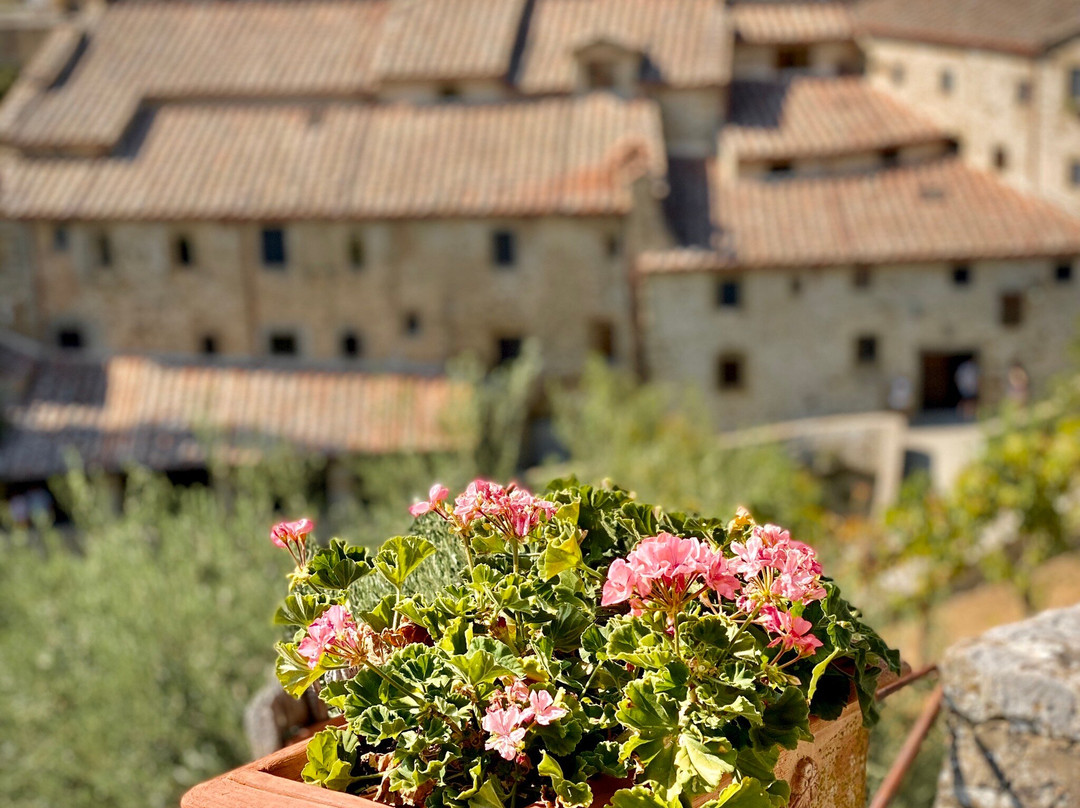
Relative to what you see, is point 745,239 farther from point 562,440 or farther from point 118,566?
point 118,566

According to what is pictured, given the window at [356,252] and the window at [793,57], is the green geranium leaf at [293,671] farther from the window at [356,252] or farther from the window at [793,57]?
the window at [793,57]

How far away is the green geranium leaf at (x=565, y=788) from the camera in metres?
2.75

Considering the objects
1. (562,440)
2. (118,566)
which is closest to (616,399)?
(562,440)

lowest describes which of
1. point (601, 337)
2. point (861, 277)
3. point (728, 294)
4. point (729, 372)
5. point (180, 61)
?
point (729, 372)

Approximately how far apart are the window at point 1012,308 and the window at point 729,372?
552 cm

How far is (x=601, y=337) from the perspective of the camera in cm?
2902

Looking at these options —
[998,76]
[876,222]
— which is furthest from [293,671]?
[998,76]

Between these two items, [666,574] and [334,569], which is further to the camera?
[334,569]

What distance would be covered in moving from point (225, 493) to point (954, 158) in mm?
17095

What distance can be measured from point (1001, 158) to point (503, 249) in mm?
10632

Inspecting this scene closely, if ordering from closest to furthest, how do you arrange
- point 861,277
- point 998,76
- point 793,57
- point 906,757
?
point 906,757 < point 998,76 < point 861,277 < point 793,57

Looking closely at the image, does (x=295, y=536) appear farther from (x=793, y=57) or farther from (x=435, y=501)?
(x=793, y=57)

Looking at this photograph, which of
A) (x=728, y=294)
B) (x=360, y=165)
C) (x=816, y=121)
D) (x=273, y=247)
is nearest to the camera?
(x=728, y=294)

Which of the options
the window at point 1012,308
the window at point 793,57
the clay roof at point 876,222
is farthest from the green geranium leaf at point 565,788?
the window at point 793,57
